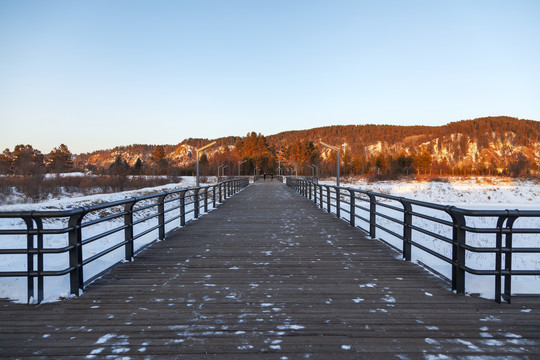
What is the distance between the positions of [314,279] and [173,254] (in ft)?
9.41

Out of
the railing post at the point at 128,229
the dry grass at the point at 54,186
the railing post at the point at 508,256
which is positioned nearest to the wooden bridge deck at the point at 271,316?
the railing post at the point at 508,256

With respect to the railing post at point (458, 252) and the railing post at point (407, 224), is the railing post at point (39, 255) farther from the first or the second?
the railing post at point (407, 224)

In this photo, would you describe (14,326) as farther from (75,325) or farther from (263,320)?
(263,320)

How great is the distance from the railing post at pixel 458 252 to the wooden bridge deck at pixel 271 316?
0.15 meters

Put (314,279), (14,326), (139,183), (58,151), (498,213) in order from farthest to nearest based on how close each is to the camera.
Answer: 1. (58,151)
2. (139,183)
3. (314,279)
4. (498,213)
5. (14,326)

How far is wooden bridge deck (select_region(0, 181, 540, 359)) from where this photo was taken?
2.88 m

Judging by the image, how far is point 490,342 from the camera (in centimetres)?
299

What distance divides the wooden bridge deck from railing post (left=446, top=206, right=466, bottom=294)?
154 millimetres

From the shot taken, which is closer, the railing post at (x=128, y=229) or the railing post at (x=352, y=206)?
the railing post at (x=128, y=229)

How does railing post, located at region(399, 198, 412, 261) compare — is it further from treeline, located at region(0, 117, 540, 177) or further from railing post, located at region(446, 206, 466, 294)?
treeline, located at region(0, 117, 540, 177)

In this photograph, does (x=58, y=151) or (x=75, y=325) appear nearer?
(x=75, y=325)

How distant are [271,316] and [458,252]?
8.00ft

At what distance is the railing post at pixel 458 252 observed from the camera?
407cm

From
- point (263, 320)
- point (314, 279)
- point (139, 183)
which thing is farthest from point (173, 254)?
point (139, 183)
